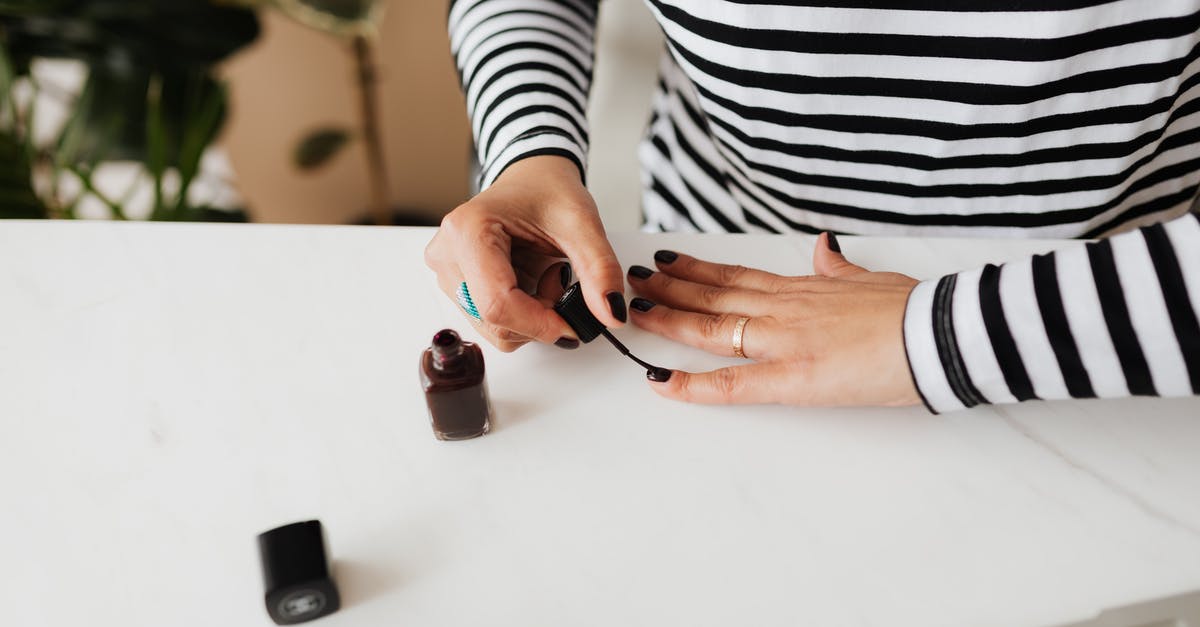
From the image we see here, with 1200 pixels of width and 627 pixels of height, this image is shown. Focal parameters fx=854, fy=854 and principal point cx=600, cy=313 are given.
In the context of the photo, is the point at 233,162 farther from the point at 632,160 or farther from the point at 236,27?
the point at 632,160

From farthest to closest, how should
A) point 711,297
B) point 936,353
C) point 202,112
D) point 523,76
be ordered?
point 202,112 < point 523,76 < point 711,297 < point 936,353

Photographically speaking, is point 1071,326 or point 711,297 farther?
point 711,297

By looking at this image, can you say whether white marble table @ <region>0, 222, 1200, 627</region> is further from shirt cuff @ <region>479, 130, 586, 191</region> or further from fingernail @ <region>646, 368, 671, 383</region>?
shirt cuff @ <region>479, 130, 586, 191</region>

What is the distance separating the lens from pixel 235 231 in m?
0.83

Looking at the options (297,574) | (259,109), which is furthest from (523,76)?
(259,109)

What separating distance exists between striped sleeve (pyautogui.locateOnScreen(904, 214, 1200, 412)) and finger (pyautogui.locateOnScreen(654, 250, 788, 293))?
14cm

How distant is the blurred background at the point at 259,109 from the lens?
4.13 feet

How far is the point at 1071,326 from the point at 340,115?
1.77 m

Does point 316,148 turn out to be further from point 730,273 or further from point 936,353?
point 936,353

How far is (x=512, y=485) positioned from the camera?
631 millimetres

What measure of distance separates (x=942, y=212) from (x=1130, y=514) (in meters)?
0.39

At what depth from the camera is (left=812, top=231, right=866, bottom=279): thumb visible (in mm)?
749

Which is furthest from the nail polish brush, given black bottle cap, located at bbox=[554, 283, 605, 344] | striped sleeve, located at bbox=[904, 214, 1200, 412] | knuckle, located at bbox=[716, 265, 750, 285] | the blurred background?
the blurred background

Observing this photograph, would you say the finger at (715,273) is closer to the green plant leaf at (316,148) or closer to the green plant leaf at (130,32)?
Result: the green plant leaf at (130,32)
